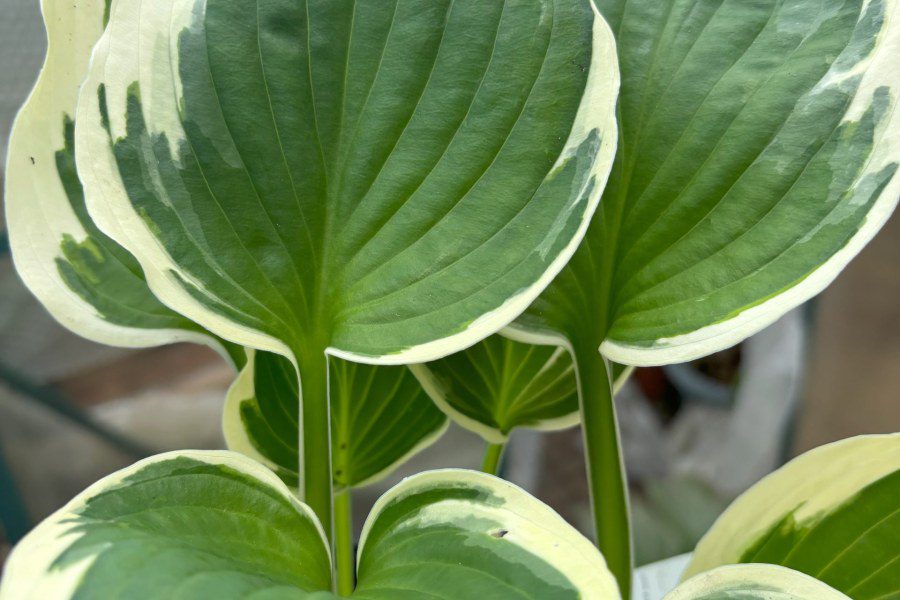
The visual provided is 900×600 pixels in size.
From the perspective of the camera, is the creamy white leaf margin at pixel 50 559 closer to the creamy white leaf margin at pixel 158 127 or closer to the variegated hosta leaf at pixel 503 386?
the creamy white leaf margin at pixel 158 127

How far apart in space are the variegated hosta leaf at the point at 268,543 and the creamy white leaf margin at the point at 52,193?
12 cm

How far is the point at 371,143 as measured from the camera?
313 mm

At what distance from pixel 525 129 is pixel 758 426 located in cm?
108

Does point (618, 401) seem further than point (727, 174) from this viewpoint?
Yes

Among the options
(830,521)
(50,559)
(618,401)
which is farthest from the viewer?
(618,401)

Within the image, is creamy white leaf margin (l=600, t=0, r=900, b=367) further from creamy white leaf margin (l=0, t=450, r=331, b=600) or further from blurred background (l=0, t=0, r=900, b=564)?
blurred background (l=0, t=0, r=900, b=564)

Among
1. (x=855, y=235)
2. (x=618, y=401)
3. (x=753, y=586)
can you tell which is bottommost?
(x=618, y=401)

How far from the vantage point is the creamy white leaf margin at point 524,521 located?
0.84 feet

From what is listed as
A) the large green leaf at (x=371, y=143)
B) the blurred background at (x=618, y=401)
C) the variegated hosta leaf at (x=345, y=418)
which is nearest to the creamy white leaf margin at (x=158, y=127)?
the large green leaf at (x=371, y=143)

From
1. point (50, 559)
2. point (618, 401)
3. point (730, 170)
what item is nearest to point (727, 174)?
point (730, 170)

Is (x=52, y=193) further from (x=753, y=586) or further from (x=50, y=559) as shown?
(x=753, y=586)

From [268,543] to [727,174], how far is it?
22 cm

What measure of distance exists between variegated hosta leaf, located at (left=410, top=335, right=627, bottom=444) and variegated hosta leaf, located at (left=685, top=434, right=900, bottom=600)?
10 centimetres

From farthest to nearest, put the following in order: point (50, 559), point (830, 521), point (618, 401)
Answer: point (618, 401)
point (830, 521)
point (50, 559)
